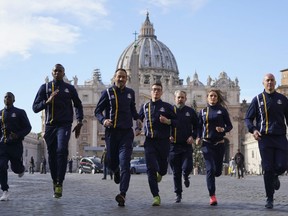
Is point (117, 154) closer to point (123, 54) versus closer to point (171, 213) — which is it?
point (171, 213)

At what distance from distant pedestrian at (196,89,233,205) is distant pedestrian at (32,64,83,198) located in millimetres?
1792

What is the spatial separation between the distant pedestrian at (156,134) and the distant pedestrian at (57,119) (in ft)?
3.18

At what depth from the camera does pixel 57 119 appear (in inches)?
356

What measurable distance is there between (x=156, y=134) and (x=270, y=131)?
1.57 m

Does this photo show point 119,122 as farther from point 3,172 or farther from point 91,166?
point 91,166

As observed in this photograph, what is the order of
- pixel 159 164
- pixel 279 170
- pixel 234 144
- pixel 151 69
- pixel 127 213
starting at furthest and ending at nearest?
pixel 151 69
pixel 234 144
pixel 159 164
pixel 279 170
pixel 127 213

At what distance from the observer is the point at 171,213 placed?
24.2 ft

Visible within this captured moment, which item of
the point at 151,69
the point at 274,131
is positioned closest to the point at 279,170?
the point at 274,131

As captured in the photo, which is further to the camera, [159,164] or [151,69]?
[151,69]

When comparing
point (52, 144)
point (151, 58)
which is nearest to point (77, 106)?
point (52, 144)

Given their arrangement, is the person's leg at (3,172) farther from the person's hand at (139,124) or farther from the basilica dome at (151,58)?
the basilica dome at (151,58)

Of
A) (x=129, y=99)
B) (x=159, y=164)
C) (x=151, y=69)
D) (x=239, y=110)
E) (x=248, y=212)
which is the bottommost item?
(x=248, y=212)

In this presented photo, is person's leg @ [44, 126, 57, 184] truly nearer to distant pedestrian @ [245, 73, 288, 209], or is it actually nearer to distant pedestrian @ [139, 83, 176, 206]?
distant pedestrian @ [139, 83, 176, 206]

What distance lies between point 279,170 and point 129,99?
221 cm
